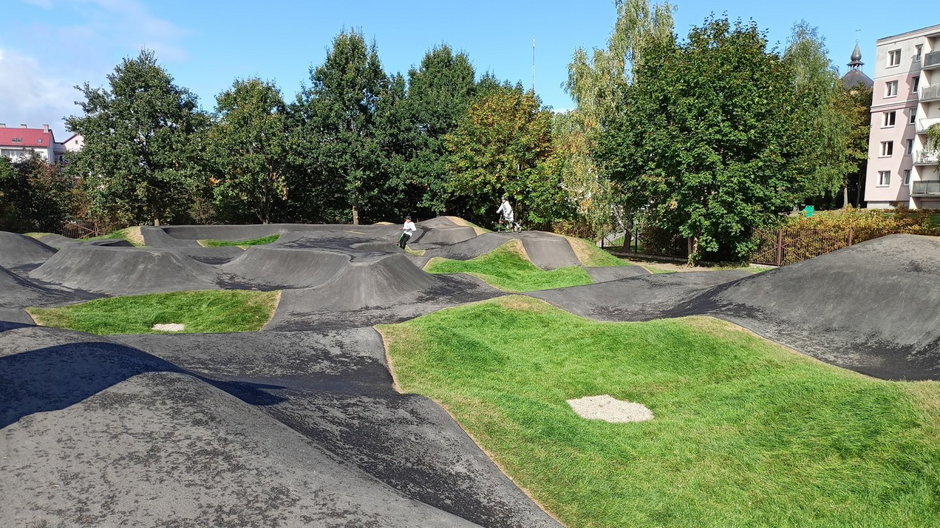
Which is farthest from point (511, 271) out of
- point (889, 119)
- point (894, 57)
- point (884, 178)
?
point (894, 57)

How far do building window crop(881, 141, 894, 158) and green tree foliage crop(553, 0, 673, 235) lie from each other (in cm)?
2888

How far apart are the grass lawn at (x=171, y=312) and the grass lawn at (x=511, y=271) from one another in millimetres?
8072

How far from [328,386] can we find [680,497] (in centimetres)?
575

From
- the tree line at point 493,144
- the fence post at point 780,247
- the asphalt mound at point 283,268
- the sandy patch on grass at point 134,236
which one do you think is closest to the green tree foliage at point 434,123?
the tree line at point 493,144

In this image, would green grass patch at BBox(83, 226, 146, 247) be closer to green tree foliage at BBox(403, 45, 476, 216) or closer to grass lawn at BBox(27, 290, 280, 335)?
grass lawn at BBox(27, 290, 280, 335)

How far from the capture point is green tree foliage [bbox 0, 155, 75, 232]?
4131 cm

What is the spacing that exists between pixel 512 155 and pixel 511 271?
13690 mm

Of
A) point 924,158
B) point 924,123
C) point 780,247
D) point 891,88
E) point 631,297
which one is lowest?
point 631,297

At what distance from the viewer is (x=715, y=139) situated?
23562 mm

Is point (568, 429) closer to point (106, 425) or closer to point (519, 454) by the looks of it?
point (519, 454)

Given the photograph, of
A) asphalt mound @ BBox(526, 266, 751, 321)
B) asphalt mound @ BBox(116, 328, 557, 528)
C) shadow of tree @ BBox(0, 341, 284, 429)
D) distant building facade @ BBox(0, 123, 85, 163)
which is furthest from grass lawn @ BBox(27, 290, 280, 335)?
distant building facade @ BBox(0, 123, 85, 163)

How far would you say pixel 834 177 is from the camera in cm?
4450

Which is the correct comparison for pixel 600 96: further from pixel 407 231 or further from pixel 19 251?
pixel 19 251

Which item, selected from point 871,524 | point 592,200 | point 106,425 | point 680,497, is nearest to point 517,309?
point 680,497
